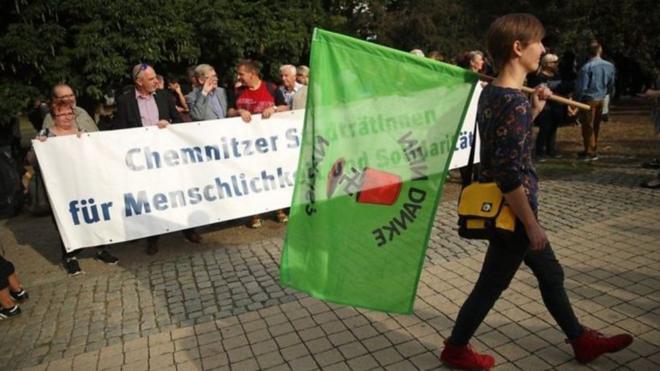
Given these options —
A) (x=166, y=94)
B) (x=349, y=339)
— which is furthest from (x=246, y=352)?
(x=166, y=94)

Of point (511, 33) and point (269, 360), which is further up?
point (511, 33)

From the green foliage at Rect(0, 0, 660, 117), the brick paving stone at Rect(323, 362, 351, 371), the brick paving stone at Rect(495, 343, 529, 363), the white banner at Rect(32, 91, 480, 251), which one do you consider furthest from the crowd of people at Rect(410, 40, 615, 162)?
the brick paving stone at Rect(323, 362, 351, 371)

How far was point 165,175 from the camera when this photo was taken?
17.7ft

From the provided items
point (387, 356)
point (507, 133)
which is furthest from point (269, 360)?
point (507, 133)

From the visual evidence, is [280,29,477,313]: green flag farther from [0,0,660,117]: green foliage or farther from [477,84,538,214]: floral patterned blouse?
[0,0,660,117]: green foliage

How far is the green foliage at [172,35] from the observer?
1147 cm

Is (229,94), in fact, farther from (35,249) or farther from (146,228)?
(35,249)

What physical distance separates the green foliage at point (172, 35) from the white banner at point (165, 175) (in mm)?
7448

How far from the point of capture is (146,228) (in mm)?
5348

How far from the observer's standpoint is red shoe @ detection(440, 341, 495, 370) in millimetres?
2898

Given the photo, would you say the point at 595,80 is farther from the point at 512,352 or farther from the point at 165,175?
the point at 165,175

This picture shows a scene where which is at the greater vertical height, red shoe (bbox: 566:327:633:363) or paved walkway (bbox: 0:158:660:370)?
red shoe (bbox: 566:327:633:363)

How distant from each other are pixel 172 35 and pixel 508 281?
11.9 m

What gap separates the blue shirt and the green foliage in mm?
5557
